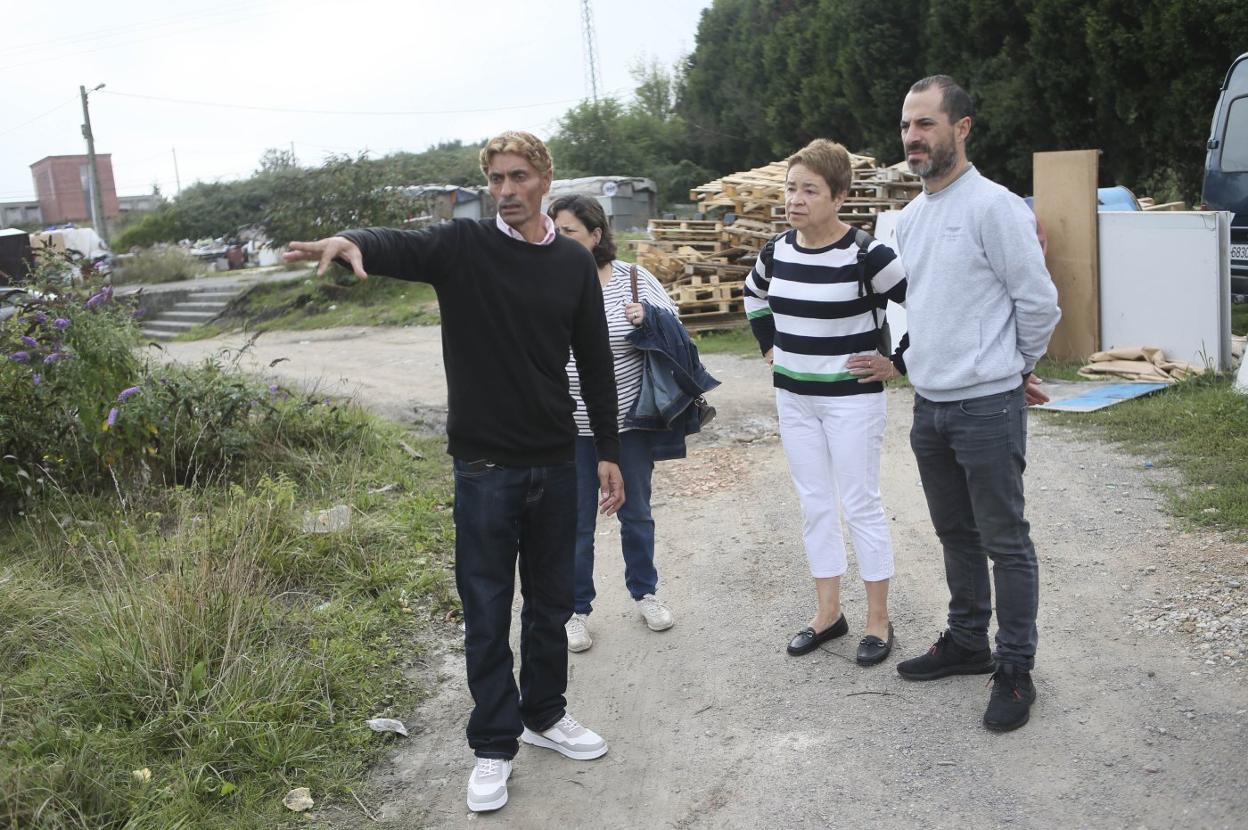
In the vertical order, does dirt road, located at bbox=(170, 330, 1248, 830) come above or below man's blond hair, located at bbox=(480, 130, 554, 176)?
below

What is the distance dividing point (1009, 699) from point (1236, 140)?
A: 376 inches

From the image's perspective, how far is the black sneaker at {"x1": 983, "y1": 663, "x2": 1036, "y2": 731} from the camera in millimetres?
3650

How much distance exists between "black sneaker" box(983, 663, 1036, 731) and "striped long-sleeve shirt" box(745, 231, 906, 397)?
44.9 inches

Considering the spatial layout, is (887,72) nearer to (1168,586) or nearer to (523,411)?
(1168,586)

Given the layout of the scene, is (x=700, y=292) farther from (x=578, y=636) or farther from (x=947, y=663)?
(x=947, y=663)

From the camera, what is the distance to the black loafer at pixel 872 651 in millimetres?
4258

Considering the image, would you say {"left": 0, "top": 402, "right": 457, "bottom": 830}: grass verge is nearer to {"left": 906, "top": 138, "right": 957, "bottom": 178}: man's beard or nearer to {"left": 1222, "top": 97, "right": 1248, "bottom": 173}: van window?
{"left": 906, "top": 138, "right": 957, "bottom": 178}: man's beard

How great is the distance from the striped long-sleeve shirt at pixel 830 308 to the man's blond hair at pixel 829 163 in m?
0.19

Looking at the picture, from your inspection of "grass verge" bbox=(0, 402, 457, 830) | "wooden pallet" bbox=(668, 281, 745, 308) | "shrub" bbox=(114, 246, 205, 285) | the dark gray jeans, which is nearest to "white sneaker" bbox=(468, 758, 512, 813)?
"grass verge" bbox=(0, 402, 457, 830)

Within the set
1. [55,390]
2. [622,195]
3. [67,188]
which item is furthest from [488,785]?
[67,188]

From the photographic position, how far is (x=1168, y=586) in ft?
15.6

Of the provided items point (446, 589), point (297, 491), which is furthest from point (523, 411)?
point (297, 491)

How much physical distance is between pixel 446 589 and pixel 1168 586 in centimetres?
336

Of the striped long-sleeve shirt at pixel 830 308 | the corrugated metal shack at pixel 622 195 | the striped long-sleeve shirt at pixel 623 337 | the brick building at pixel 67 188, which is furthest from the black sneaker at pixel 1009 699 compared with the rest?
the brick building at pixel 67 188
